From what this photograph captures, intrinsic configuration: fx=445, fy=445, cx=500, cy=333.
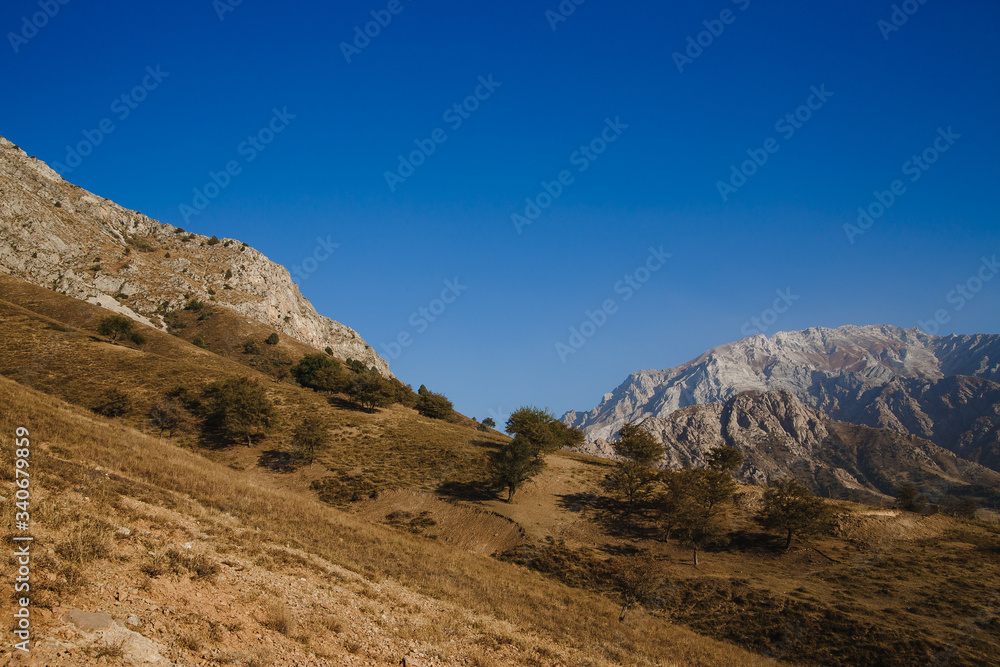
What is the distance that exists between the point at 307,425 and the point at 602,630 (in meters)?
37.7

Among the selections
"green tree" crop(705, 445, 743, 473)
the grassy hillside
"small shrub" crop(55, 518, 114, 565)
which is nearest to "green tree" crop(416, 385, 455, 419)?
the grassy hillside

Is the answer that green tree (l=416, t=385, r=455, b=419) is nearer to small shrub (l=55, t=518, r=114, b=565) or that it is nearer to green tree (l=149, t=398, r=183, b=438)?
green tree (l=149, t=398, r=183, b=438)

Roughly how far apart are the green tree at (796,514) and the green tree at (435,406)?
A: 4786cm

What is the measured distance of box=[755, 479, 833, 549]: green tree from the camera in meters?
33.4

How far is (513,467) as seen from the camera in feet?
138

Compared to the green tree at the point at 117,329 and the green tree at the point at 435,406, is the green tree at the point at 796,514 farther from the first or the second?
the green tree at the point at 117,329

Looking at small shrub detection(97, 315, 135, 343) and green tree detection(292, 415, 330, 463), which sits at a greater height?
small shrub detection(97, 315, 135, 343)

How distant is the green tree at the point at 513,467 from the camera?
4184cm

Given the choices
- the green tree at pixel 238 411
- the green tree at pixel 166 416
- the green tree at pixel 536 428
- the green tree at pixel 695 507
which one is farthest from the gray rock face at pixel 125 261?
the green tree at pixel 695 507

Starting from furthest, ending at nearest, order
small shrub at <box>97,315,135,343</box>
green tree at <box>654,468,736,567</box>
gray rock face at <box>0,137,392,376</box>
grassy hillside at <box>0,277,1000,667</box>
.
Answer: gray rock face at <box>0,137,392,376</box> < small shrub at <box>97,315,135,343</box> < green tree at <box>654,468,736,567</box> < grassy hillside at <box>0,277,1000,667</box>

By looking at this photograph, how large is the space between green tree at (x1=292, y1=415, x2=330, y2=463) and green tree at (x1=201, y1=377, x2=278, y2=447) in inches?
178

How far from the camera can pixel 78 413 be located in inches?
1112

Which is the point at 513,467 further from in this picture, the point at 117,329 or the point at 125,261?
the point at 125,261

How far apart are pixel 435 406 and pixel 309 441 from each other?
2841cm
